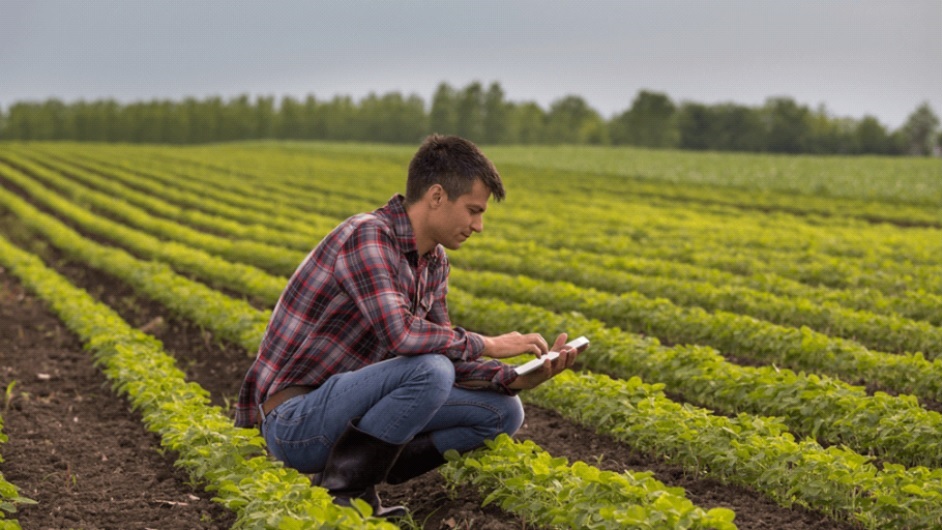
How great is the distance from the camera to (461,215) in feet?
15.2

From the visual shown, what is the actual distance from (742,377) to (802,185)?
2999cm

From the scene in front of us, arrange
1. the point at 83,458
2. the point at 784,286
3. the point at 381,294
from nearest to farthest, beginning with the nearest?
the point at 381,294
the point at 83,458
the point at 784,286

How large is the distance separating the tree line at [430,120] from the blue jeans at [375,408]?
85.1 meters

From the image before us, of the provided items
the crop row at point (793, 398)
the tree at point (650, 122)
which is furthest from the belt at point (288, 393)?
the tree at point (650, 122)

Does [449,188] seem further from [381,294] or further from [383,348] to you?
[383,348]

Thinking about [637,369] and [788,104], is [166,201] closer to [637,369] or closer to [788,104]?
[637,369]

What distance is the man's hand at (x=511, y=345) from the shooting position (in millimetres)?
4648

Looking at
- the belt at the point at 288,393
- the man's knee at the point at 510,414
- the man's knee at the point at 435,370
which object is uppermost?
the man's knee at the point at 435,370

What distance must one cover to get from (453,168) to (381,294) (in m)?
0.69

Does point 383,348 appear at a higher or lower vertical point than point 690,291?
higher

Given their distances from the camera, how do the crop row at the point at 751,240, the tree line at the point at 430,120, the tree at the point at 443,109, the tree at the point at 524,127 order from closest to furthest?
1. the crop row at the point at 751,240
2. the tree line at the point at 430,120
3. the tree at the point at 524,127
4. the tree at the point at 443,109

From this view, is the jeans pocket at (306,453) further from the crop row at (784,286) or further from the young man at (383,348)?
the crop row at (784,286)

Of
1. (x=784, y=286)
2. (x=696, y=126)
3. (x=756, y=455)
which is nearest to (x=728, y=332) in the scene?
(x=784, y=286)

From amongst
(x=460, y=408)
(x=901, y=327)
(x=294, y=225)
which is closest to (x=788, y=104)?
(x=294, y=225)
